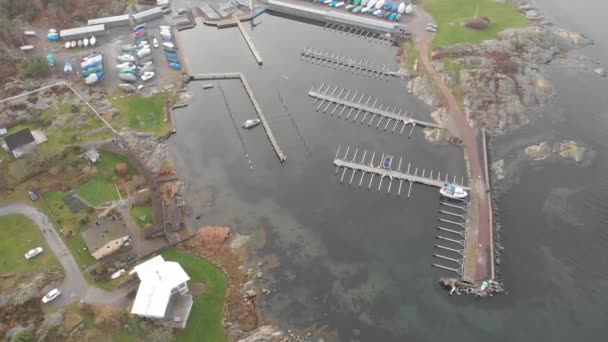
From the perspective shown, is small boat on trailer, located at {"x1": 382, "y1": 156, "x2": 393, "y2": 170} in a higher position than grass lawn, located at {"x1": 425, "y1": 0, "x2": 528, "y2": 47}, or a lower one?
lower

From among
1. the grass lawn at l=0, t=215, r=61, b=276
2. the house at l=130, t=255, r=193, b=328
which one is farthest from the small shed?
the house at l=130, t=255, r=193, b=328

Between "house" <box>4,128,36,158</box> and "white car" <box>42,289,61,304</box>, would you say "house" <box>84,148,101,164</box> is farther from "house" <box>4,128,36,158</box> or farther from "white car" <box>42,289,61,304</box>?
"white car" <box>42,289,61,304</box>

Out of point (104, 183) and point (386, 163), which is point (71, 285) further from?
point (386, 163)

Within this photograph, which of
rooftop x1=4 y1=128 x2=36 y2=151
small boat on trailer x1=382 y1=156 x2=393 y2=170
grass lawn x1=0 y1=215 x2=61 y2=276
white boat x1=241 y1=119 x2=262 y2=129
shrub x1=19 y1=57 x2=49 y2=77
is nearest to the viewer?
grass lawn x1=0 y1=215 x2=61 y2=276

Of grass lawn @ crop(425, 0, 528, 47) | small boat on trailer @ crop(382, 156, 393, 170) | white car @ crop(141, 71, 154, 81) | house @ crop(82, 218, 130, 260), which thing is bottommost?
house @ crop(82, 218, 130, 260)

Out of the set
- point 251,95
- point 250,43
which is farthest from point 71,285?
point 250,43

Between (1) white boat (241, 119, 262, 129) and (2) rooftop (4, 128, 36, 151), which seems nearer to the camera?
(2) rooftop (4, 128, 36, 151)
